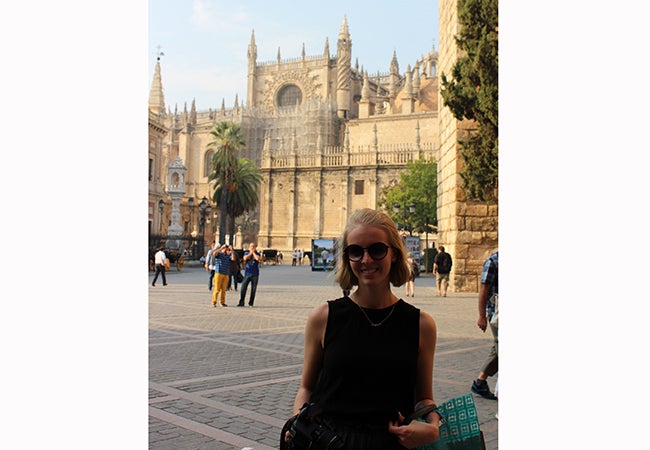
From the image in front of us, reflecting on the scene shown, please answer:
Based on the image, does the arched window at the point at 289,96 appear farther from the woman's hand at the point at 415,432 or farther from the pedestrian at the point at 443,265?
the woman's hand at the point at 415,432

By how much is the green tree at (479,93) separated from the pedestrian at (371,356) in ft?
35.5

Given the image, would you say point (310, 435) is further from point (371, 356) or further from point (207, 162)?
point (207, 162)

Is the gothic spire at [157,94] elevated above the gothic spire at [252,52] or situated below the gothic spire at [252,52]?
below

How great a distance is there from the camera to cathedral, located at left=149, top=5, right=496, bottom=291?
49406 millimetres

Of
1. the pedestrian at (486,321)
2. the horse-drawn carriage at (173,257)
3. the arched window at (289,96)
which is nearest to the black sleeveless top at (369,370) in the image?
the pedestrian at (486,321)

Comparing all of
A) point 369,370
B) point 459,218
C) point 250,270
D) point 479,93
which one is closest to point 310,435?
point 369,370

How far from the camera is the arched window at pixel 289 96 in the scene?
232 feet

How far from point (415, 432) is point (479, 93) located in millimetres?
11390

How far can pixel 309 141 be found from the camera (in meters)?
60.0

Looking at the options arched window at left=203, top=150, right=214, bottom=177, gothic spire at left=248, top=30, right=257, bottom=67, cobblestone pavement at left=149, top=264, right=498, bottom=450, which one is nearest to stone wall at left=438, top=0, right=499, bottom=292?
cobblestone pavement at left=149, top=264, right=498, bottom=450

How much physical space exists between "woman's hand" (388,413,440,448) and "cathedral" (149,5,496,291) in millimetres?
32309

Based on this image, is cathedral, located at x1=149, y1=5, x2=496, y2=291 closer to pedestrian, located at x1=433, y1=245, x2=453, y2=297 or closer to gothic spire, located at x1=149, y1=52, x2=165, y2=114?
gothic spire, located at x1=149, y1=52, x2=165, y2=114

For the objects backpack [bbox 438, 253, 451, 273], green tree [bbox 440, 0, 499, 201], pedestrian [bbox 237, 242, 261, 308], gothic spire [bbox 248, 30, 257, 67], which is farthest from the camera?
gothic spire [bbox 248, 30, 257, 67]

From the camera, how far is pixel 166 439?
3.79m
